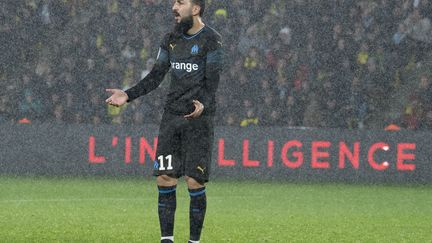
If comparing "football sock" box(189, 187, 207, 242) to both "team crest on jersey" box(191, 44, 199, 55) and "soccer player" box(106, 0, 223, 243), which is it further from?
"team crest on jersey" box(191, 44, 199, 55)

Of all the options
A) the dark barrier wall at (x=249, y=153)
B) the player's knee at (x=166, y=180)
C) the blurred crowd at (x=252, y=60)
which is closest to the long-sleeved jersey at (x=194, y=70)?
the player's knee at (x=166, y=180)

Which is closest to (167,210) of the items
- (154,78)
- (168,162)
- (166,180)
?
(166,180)

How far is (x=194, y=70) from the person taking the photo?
764 centimetres

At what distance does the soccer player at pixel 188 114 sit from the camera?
763 centimetres

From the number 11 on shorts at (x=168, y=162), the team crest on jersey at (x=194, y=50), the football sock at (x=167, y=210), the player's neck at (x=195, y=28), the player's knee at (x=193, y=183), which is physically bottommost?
the football sock at (x=167, y=210)

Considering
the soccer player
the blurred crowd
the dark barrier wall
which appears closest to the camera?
the soccer player

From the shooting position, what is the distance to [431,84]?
18000 millimetres

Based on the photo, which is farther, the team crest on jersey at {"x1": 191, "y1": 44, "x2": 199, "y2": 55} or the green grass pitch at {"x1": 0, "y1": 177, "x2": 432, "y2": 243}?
the green grass pitch at {"x1": 0, "y1": 177, "x2": 432, "y2": 243}

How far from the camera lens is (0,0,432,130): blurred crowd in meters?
18.2

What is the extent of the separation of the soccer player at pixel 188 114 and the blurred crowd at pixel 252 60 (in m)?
10.6

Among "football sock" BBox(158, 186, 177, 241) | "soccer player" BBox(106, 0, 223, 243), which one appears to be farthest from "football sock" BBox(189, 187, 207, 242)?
"football sock" BBox(158, 186, 177, 241)

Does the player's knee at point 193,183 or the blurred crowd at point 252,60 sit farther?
the blurred crowd at point 252,60

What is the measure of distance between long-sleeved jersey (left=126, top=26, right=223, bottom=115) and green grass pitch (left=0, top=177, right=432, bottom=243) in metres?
1.71

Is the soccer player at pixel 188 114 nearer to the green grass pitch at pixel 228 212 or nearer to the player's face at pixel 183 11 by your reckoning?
the player's face at pixel 183 11
